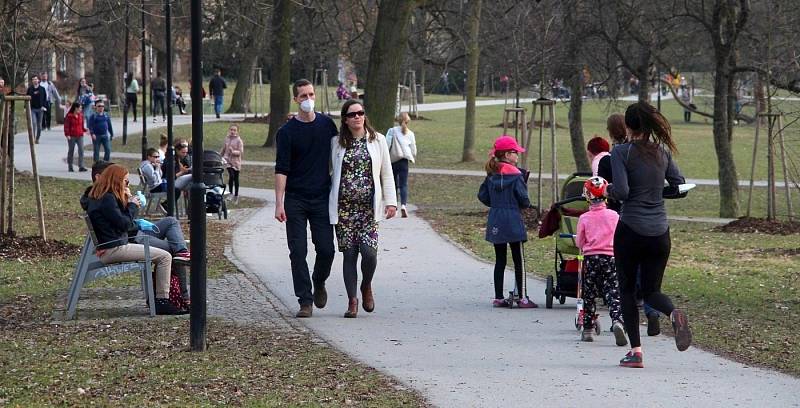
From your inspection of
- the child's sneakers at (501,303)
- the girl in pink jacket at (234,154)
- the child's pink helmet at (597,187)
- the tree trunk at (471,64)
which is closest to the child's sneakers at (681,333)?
the child's pink helmet at (597,187)

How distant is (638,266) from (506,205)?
3.13m

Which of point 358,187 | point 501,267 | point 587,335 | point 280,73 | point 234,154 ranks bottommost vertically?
point 587,335

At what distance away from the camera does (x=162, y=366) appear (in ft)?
27.2

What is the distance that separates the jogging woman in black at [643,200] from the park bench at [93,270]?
4024mm

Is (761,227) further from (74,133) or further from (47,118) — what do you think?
(47,118)

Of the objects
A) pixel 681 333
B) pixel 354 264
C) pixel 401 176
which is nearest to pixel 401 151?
pixel 401 176

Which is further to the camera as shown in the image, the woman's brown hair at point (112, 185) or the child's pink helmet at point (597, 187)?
the woman's brown hair at point (112, 185)

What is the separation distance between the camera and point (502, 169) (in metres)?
11.6

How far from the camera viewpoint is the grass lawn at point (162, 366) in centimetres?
740

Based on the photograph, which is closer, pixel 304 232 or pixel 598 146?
pixel 598 146

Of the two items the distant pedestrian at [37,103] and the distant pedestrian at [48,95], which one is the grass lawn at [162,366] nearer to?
the distant pedestrian at [37,103]

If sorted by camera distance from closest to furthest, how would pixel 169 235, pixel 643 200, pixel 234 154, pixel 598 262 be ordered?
1. pixel 643 200
2. pixel 598 262
3. pixel 169 235
4. pixel 234 154

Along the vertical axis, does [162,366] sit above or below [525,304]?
above

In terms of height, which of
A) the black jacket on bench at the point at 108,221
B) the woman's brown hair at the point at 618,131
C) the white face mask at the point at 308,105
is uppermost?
the white face mask at the point at 308,105
